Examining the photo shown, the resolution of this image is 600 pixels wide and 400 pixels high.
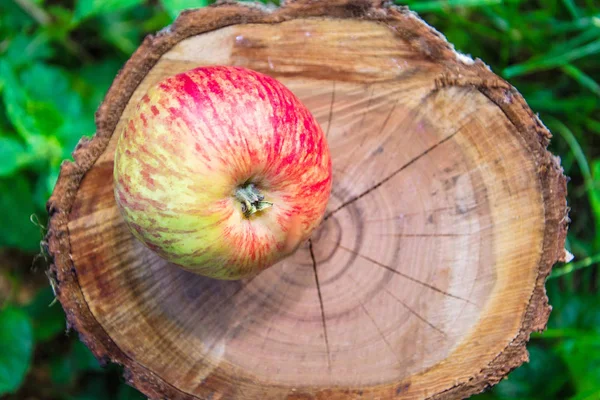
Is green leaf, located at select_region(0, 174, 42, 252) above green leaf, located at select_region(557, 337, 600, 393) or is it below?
above

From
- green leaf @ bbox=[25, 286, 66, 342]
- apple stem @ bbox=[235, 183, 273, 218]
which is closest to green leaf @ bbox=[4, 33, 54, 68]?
green leaf @ bbox=[25, 286, 66, 342]

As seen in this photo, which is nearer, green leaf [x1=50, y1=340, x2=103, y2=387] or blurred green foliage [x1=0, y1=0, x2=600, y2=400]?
blurred green foliage [x1=0, y1=0, x2=600, y2=400]

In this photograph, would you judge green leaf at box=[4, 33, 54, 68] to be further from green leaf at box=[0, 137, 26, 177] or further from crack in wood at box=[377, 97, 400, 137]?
crack in wood at box=[377, 97, 400, 137]

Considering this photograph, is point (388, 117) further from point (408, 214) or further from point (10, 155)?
point (10, 155)

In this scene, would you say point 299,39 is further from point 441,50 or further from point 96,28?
point 96,28

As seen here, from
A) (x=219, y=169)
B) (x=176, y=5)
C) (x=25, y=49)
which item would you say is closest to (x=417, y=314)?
(x=219, y=169)

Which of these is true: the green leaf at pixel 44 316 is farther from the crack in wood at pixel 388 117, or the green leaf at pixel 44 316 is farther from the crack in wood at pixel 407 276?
the crack in wood at pixel 388 117

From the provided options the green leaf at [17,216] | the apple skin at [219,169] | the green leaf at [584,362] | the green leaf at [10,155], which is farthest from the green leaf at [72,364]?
the green leaf at [584,362]
